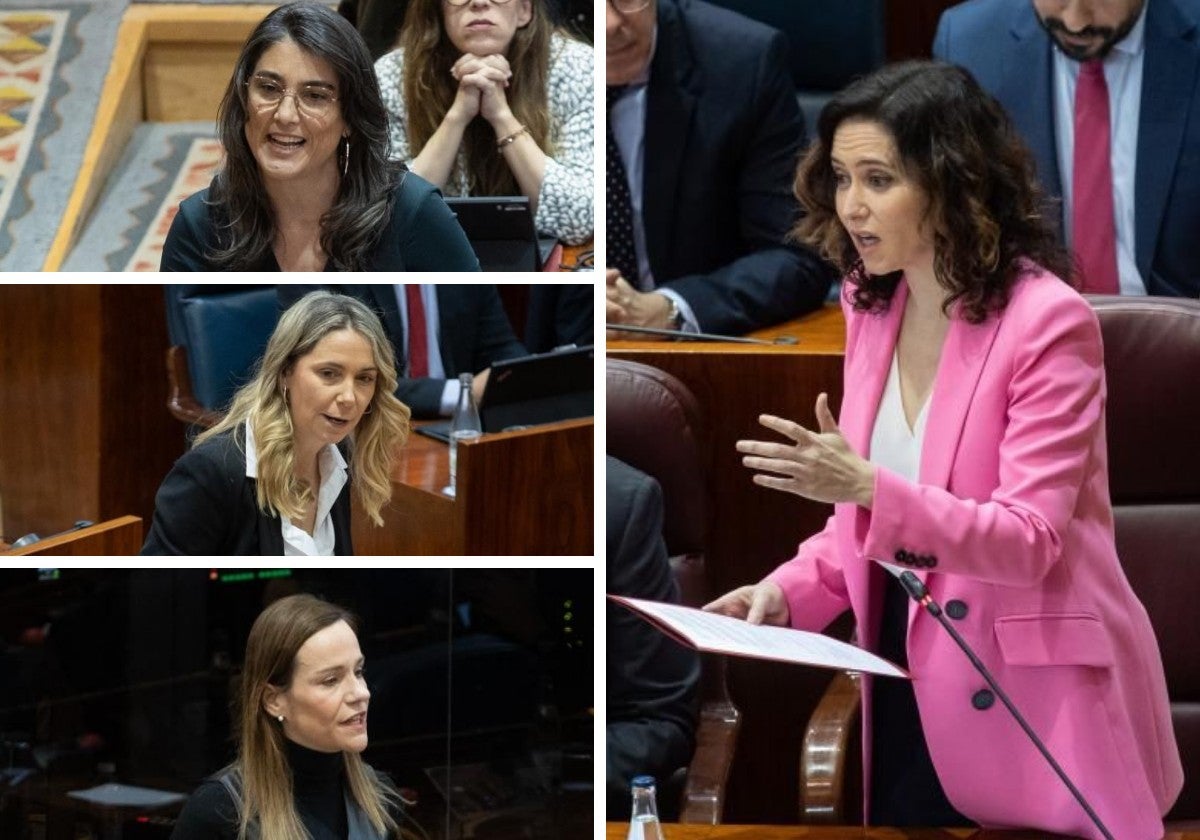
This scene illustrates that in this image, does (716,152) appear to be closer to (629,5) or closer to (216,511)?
(629,5)

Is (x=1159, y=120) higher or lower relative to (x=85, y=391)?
higher

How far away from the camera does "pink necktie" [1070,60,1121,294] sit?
96.0 inches

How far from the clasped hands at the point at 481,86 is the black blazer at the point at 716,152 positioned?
97 centimetres

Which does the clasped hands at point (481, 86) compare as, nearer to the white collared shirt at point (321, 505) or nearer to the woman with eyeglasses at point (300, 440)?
the woman with eyeglasses at point (300, 440)

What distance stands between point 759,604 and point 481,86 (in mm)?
538

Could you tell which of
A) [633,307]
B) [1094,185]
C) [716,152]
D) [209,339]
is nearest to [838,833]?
[209,339]

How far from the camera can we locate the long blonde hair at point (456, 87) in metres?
1.59

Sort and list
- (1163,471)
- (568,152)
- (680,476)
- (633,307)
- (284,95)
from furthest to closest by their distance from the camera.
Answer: (633,307)
(680,476)
(1163,471)
(568,152)
(284,95)

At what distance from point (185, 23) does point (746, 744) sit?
1.21m

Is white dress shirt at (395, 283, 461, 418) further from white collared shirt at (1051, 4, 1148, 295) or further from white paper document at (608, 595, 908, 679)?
white collared shirt at (1051, 4, 1148, 295)

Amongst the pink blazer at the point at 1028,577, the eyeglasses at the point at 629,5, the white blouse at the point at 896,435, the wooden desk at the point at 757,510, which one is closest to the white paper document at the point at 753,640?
the pink blazer at the point at 1028,577

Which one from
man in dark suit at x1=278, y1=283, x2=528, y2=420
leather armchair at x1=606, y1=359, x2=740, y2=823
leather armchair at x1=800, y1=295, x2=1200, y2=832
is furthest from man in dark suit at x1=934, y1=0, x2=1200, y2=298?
man in dark suit at x1=278, y1=283, x2=528, y2=420

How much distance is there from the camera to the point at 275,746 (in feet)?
5.37

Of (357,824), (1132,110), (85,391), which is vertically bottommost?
(357,824)
